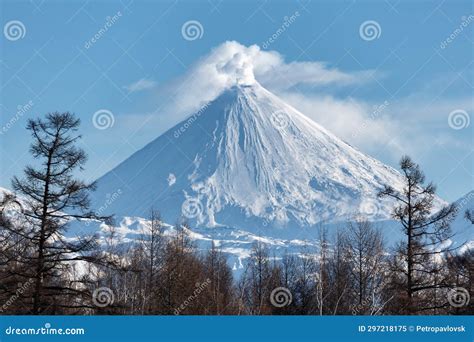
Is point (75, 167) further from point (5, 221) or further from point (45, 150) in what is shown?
point (5, 221)

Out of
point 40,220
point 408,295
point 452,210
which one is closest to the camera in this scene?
point 40,220

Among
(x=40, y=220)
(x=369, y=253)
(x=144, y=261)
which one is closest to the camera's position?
(x=40, y=220)

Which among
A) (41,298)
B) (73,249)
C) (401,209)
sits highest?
(401,209)

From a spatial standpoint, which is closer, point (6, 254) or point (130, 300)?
point (6, 254)

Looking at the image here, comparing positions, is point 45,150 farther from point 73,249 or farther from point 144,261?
point 144,261

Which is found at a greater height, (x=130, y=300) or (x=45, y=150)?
(x=45, y=150)

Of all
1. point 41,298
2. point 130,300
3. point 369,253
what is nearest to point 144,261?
point 130,300

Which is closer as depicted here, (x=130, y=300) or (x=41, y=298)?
(x=41, y=298)

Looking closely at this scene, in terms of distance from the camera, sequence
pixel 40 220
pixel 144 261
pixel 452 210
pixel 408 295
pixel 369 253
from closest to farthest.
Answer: pixel 40 220 → pixel 408 295 → pixel 452 210 → pixel 369 253 → pixel 144 261

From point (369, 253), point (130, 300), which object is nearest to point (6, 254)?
point (130, 300)

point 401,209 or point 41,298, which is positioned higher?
point 401,209
